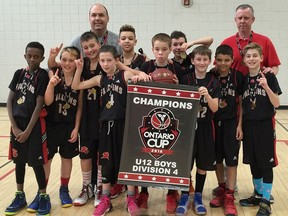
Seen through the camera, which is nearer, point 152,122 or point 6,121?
point 152,122

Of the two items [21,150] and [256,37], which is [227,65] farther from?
[21,150]

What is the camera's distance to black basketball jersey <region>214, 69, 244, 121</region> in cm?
329

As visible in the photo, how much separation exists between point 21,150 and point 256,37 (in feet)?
8.96

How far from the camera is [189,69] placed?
3.47m

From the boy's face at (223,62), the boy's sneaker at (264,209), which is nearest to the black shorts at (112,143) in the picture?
the boy's face at (223,62)

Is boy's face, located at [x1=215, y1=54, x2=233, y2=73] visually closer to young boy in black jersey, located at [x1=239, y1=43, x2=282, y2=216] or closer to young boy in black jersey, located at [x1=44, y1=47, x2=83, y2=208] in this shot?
young boy in black jersey, located at [x1=239, y1=43, x2=282, y2=216]

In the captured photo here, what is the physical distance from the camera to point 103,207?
330 cm

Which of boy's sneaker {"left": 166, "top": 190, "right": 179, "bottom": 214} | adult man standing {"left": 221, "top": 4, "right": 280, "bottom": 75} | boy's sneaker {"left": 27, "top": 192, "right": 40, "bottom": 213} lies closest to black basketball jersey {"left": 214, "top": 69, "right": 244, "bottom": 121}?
adult man standing {"left": 221, "top": 4, "right": 280, "bottom": 75}

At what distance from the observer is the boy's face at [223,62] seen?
326cm

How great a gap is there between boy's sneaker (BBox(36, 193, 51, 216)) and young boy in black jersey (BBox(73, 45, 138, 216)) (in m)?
0.48

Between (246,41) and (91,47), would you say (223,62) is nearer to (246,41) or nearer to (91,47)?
(246,41)

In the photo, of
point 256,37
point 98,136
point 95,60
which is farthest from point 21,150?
point 256,37

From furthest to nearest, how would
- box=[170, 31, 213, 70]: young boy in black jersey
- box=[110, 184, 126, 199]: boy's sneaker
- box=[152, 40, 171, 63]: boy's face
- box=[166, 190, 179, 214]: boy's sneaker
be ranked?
box=[110, 184, 126, 199]: boy's sneaker < box=[170, 31, 213, 70]: young boy in black jersey < box=[166, 190, 179, 214]: boy's sneaker < box=[152, 40, 171, 63]: boy's face

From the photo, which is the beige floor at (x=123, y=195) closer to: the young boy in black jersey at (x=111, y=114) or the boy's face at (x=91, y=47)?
the young boy in black jersey at (x=111, y=114)
